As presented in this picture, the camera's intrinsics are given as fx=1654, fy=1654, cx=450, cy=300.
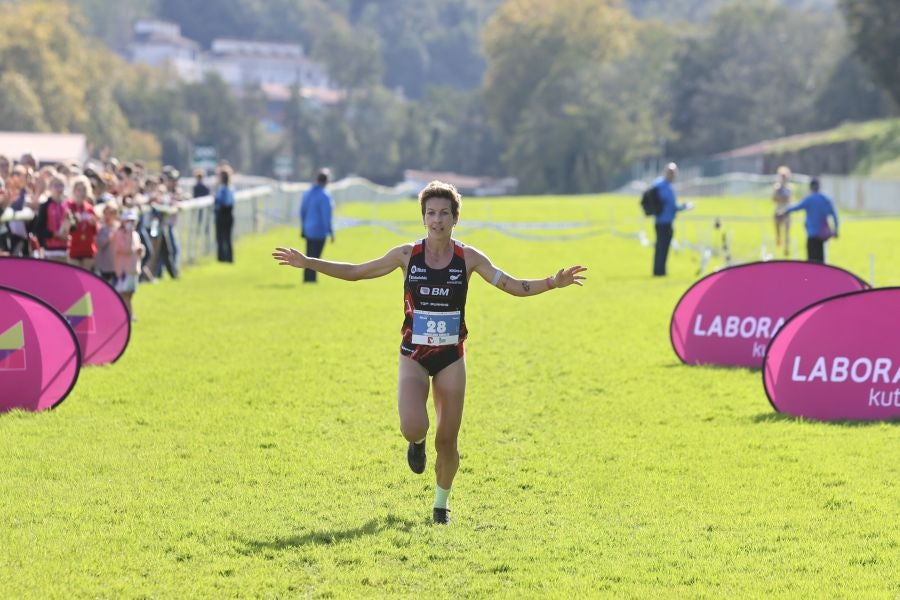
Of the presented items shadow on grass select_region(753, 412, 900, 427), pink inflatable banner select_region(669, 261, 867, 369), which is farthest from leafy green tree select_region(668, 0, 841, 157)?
shadow on grass select_region(753, 412, 900, 427)

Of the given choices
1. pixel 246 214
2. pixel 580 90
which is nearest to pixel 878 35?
pixel 246 214

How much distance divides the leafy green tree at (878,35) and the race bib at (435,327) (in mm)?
75573

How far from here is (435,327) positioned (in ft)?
30.0

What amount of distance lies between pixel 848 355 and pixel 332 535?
552 centimetres

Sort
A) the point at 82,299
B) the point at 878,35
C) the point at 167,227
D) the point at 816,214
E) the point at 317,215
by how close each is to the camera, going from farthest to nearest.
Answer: the point at 878,35 < the point at 167,227 < the point at 317,215 < the point at 816,214 < the point at 82,299

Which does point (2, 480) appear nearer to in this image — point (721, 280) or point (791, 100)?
point (721, 280)

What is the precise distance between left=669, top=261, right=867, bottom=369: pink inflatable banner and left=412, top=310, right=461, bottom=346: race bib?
696 centimetres

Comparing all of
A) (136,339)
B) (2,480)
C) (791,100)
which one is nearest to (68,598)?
(2,480)

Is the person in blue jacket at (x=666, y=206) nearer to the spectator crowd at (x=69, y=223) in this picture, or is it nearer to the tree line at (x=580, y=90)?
the spectator crowd at (x=69, y=223)

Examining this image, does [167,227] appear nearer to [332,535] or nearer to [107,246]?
[107,246]

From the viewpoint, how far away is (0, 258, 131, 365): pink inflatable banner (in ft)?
49.3

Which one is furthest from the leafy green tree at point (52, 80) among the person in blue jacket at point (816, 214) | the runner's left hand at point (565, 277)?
the runner's left hand at point (565, 277)

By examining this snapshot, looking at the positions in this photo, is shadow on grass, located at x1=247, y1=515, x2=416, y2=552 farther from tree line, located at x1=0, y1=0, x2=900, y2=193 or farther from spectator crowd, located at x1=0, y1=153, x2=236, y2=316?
tree line, located at x1=0, y1=0, x2=900, y2=193

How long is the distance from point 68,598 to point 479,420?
228 inches
